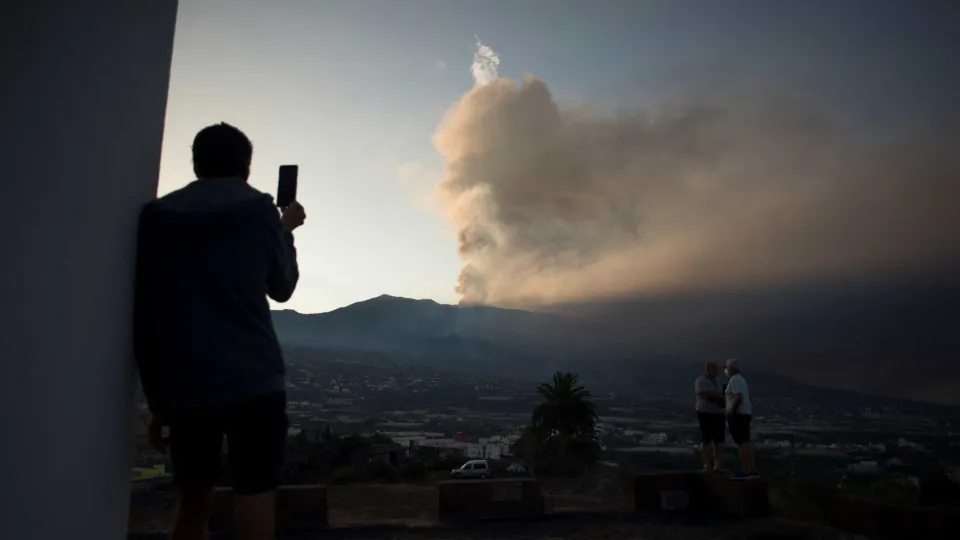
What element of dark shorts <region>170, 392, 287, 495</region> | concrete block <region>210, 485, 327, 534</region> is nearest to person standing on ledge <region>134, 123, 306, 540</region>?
dark shorts <region>170, 392, 287, 495</region>

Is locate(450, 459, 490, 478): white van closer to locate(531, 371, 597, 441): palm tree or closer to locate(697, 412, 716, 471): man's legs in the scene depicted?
locate(697, 412, 716, 471): man's legs

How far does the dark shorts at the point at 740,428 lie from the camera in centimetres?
683

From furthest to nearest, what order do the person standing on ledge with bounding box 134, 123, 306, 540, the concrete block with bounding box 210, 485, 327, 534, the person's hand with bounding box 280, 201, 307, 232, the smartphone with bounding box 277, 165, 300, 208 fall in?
the concrete block with bounding box 210, 485, 327, 534 → the smartphone with bounding box 277, 165, 300, 208 → the person's hand with bounding box 280, 201, 307, 232 → the person standing on ledge with bounding box 134, 123, 306, 540

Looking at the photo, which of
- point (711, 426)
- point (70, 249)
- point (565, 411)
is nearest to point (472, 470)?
point (711, 426)

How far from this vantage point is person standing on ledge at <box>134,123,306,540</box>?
153cm

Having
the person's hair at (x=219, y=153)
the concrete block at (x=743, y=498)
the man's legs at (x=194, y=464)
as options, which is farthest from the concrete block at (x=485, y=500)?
the person's hair at (x=219, y=153)

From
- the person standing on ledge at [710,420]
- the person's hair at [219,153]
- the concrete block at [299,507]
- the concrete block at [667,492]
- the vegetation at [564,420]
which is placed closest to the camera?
the person's hair at [219,153]

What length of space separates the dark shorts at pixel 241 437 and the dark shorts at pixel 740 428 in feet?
21.3

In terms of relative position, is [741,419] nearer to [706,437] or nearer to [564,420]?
[706,437]

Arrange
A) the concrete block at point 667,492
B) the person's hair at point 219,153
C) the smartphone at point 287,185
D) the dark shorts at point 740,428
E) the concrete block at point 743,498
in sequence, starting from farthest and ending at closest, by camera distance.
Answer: the dark shorts at point 740,428 → the concrete block at point 667,492 → the concrete block at point 743,498 → the smartphone at point 287,185 → the person's hair at point 219,153

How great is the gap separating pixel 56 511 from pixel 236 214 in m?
0.81

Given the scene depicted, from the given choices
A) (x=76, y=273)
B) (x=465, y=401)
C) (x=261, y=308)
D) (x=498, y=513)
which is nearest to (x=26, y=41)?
(x=76, y=273)

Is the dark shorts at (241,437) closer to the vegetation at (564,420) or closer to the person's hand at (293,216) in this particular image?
the person's hand at (293,216)

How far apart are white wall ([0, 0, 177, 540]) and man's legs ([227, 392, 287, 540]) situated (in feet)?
1.08
